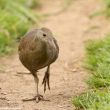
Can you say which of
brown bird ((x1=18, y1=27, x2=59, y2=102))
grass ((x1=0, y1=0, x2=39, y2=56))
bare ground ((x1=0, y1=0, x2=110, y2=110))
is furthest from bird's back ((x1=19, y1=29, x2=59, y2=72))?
grass ((x1=0, y1=0, x2=39, y2=56))

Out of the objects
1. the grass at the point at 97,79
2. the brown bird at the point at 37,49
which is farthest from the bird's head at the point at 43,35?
the grass at the point at 97,79

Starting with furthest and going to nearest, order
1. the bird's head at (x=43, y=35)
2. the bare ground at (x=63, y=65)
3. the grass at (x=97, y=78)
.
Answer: the bare ground at (x=63, y=65) < the bird's head at (x=43, y=35) < the grass at (x=97, y=78)

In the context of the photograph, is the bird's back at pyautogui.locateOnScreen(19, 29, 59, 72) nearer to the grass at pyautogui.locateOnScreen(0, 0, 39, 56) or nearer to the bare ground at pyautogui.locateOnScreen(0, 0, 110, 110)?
the bare ground at pyautogui.locateOnScreen(0, 0, 110, 110)

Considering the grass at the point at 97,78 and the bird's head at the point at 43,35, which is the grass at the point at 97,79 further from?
the bird's head at the point at 43,35

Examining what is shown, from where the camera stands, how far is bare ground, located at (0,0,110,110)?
7.16 metres

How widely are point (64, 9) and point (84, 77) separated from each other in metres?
5.58

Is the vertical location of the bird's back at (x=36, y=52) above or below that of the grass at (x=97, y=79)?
above

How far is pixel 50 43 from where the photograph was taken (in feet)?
22.4

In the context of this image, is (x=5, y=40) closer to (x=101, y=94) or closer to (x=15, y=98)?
(x=15, y=98)

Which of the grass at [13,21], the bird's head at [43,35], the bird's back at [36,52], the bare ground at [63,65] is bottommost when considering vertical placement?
the bare ground at [63,65]

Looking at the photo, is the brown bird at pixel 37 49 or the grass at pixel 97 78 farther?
the brown bird at pixel 37 49

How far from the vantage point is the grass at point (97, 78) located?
254 inches

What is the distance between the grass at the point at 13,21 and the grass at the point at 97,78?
4.56 ft

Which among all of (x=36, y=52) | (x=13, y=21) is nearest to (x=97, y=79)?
(x=36, y=52)
